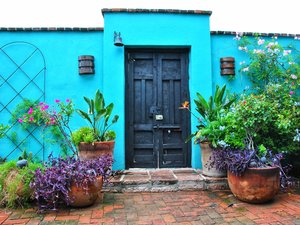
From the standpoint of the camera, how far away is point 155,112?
449 cm

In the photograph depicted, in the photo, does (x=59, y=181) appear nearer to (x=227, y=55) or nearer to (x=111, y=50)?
(x=111, y=50)

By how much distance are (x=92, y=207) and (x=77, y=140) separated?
1.09m

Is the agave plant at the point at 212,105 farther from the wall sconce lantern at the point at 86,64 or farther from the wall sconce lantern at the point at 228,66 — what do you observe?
the wall sconce lantern at the point at 86,64

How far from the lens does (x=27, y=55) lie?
14.6 feet

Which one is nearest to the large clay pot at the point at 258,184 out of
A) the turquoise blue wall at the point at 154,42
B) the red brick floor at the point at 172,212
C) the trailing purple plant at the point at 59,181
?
the red brick floor at the point at 172,212

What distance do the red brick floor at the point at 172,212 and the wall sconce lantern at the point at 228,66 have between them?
88.3 inches

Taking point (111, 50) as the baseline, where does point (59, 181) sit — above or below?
below

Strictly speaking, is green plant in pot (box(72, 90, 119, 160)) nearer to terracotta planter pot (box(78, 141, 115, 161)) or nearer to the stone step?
terracotta planter pot (box(78, 141, 115, 161))

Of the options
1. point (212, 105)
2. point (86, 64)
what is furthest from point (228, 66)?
point (86, 64)

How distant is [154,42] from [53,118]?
7.39ft

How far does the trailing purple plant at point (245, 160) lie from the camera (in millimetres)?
3074

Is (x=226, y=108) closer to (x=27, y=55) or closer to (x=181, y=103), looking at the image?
(x=181, y=103)

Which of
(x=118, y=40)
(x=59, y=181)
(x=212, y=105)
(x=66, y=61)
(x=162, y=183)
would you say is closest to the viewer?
(x=59, y=181)

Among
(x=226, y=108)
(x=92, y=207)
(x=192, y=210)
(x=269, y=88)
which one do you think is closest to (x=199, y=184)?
(x=192, y=210)
